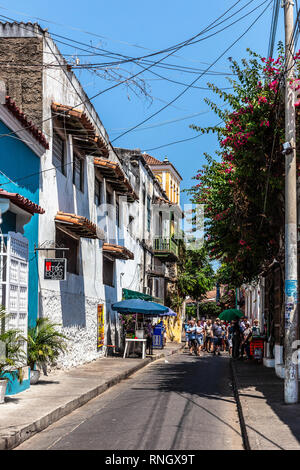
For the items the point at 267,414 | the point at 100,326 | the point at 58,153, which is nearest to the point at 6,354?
the point at 267,414

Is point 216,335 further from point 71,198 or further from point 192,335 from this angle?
point 71,198

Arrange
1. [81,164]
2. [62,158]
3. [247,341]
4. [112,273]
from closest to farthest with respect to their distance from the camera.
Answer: [62,158], [81,164], [247,341], [112,273]

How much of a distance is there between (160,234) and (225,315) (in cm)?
1311

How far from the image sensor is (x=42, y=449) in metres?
7.67

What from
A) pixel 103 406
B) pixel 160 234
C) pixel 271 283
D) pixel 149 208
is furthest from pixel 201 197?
pixel 160 234

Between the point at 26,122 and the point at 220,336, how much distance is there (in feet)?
61.0

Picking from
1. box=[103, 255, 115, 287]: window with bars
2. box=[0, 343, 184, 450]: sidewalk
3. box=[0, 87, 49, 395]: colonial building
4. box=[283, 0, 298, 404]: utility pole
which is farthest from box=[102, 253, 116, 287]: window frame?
box=[283, 0, 298, 404]: utility pole

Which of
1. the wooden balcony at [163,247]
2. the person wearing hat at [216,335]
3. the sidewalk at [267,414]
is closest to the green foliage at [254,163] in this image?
the sidewalk at [267,414]

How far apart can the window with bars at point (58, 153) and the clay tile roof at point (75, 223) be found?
1.30 meters

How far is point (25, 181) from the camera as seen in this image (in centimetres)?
1373

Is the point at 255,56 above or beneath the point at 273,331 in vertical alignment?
above

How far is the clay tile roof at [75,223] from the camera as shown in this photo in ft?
51.8

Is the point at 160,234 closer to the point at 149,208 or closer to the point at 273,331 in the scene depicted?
the point at 149,208

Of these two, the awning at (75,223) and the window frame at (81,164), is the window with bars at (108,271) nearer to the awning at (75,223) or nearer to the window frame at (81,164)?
the window frame at (81,164)
